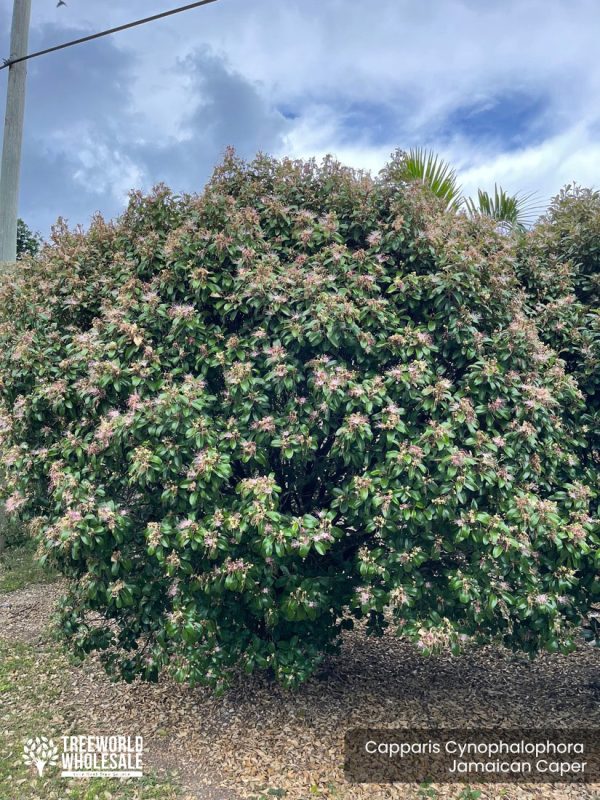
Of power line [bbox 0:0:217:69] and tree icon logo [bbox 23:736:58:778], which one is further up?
power line [bbox 0:0:217:69]

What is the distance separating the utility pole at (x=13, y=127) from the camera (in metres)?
7.07

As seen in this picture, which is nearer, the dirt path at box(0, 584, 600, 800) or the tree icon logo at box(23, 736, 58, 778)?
the dirt path at box(0, 584, 600, 800)

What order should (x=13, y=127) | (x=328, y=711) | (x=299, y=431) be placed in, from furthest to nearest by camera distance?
1. (x=13, y=127)
2. (x=328, y=711)
3. (x=299, y=431)

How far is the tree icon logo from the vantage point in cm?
347

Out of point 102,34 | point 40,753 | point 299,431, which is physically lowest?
point 40,753

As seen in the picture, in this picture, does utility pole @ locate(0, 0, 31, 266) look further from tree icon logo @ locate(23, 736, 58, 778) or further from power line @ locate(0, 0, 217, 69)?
tree icon logo @ locate(23, 736, 58, 778)

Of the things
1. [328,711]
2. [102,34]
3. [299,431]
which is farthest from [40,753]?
[102,34]

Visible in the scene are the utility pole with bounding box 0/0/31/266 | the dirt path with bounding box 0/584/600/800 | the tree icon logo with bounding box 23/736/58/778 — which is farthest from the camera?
the utility pole with bounding box 0/0/31/266

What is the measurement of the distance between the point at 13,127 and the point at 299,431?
6.65m

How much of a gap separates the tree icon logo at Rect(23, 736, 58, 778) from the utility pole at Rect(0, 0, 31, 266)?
561cm

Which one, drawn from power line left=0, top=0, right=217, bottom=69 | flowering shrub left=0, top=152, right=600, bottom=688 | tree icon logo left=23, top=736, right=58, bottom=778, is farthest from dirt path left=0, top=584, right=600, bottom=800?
power line left=0, top=0, right=217, bottom=69

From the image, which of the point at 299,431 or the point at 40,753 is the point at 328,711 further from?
the point at 299,431

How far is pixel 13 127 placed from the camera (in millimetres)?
7129

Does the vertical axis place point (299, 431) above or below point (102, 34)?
below
